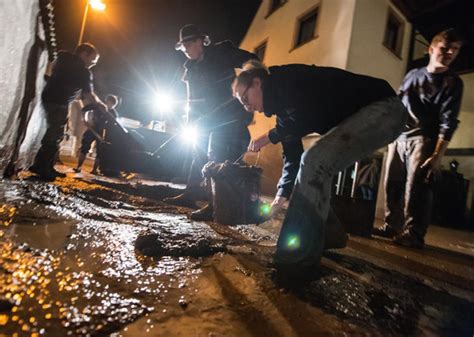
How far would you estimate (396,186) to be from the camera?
315 cm

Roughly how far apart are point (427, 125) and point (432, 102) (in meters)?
0.23

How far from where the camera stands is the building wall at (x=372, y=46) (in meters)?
7.96

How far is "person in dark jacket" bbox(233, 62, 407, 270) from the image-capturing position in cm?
161

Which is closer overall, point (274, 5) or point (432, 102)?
point (432, 102)

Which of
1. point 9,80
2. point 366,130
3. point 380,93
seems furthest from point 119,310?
point 9,80

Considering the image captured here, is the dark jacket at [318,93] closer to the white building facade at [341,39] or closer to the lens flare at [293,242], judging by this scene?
the lens flare at [293,242]

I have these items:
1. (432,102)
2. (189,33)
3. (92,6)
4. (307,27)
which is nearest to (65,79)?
(189,33)

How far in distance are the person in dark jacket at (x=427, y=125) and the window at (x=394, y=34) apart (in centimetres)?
718

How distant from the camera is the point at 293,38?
10320 mm

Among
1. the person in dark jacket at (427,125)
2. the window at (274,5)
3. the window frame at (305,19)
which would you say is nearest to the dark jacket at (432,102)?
the person in dark jacket at (427,125)

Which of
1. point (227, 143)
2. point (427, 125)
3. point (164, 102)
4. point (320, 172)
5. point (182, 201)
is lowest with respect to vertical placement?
point (182, 201)

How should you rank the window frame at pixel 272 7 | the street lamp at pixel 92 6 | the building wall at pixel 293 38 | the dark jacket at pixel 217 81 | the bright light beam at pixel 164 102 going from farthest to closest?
the bright light beam at pixel 164 102 → the window frame at pixel 272 7 → the street lamp at pixel 92 6 → the building wall at pixel 293 38 → the dark jacket at pixel 217 81

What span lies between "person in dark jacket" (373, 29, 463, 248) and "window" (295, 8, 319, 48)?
7.35m

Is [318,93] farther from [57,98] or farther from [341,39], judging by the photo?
[341,39]
